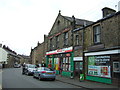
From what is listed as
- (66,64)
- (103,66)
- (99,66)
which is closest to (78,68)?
(66,64)

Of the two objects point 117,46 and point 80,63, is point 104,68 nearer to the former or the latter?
point 117,46

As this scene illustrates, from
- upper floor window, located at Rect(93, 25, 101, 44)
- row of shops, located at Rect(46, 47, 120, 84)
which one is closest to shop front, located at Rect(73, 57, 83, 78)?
row of shops, located at Rect(46, 47, 120, 84)

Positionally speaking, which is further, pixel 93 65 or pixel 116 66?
pixel 93 65

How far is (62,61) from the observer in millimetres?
24250

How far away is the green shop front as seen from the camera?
69.6 feet

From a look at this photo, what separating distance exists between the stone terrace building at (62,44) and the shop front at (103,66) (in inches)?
140

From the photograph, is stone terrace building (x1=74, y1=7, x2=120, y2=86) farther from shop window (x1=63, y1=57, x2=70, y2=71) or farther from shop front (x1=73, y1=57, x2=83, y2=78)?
shop window (x1=63, y1=57, x2=70, y2=71)

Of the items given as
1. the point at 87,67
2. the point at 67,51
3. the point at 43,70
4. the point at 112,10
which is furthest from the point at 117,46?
the point at 67,51

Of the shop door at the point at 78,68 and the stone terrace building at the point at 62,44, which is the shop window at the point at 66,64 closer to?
the stone terrace building at the point at 62,44

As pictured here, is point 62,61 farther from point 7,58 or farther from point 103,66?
point 7,58

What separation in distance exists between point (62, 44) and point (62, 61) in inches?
106

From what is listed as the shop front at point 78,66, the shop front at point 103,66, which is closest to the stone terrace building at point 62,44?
the shop front at point 78,66

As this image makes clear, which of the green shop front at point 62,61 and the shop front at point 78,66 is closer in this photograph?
the shop front at point 78,66

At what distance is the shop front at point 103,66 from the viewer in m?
13.2
